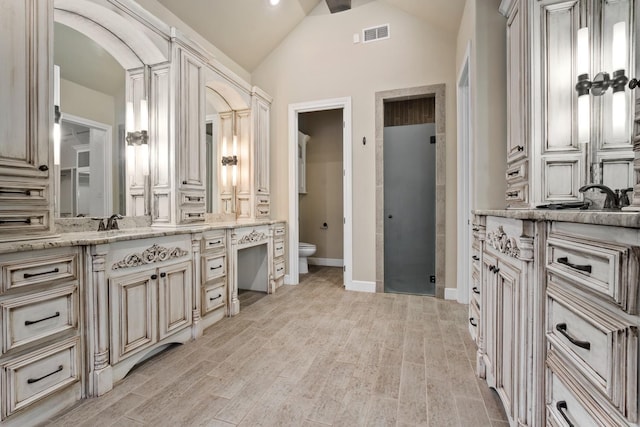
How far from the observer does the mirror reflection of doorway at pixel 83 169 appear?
1.99 metres

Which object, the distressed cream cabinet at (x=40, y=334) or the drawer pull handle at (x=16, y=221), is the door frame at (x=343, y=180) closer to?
the distressed cream cabinet at (x=40, y=334)

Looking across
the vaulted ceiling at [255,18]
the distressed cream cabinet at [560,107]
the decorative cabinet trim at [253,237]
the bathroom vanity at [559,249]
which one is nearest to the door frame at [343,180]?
the decorative cabinet trim at [253,237]

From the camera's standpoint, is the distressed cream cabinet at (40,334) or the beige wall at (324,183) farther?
the beige wall at (324,183)

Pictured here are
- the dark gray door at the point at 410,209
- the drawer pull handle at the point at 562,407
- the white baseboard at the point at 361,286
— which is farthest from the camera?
the white baseboard at the point at 361,286

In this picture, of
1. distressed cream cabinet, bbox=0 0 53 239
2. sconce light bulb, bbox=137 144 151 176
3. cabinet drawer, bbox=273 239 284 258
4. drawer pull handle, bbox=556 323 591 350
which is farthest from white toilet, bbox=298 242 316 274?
drawer pull handle, bbox=556 323 591 350

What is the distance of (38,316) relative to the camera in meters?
1.39

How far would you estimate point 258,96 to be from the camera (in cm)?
365

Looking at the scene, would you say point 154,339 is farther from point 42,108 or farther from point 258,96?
point 258,96

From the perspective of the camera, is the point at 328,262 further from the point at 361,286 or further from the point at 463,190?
the point at 463,190

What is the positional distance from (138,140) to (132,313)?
4.57 feet

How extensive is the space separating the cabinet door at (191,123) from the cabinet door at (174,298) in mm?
738

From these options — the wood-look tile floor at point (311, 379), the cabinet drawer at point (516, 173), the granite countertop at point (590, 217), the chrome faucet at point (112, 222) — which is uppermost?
the cabinet drawer at point (516, 173)

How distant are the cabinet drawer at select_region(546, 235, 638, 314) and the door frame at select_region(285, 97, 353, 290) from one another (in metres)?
2.70

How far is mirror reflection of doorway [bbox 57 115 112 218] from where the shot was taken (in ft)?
6.53
